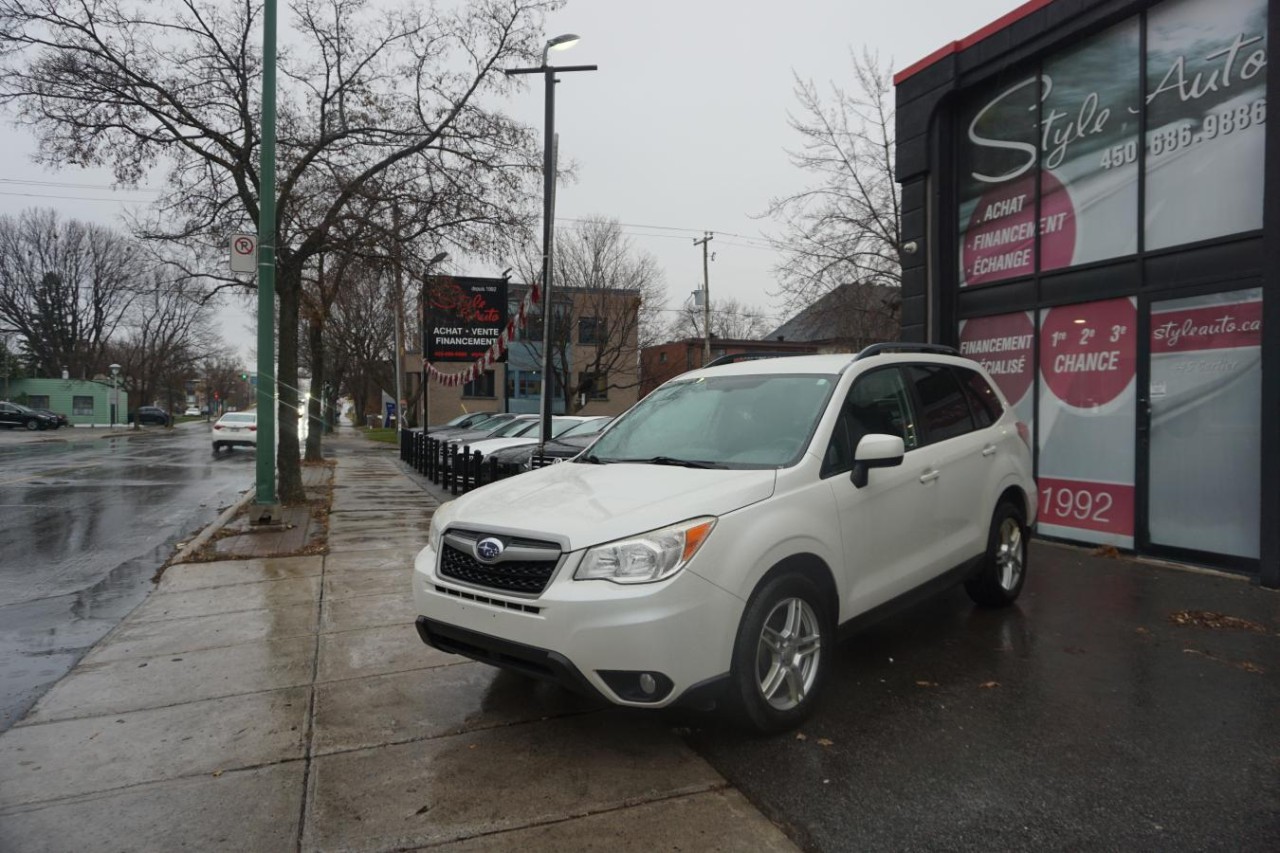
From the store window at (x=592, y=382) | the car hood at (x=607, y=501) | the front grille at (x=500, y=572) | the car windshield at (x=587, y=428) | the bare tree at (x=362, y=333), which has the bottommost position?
the front grille at (x=500, y=572)

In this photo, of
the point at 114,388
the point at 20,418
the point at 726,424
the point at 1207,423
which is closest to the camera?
the point at 726,424

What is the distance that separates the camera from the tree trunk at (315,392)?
18727 mm

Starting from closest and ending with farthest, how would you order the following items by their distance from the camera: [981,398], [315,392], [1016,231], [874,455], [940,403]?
1. [874,455]
2. [940,403]
3. [981,398]
4. [1016,231]
5. [315,392]

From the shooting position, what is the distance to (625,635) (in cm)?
311

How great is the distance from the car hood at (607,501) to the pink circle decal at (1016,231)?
6.32 meters

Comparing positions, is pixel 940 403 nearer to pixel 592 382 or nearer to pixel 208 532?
pixel 208 532

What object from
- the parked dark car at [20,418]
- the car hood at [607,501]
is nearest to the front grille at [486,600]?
the car hood at [607,501]

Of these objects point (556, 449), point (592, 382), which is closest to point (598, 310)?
point (592, 382)

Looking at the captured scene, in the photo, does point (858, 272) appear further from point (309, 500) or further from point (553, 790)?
point (553, 790)

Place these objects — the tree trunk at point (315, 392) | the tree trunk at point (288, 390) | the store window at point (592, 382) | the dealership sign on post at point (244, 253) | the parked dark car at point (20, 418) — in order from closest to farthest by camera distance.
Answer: the dealership sign on post at point (244, 253) < the tree trunk at point (288, 390) < the tree trunk at point (315, 392) < the store window at point (592, 382) < the parked dark car at point (20, 418)

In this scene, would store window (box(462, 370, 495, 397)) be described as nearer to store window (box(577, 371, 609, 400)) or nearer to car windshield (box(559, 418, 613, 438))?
store window (box(577, 371, 609, 400))

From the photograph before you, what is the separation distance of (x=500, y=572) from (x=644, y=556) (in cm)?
70

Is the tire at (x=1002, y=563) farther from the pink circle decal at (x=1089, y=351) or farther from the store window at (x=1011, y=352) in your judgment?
the store window at (x=1011, y=352)

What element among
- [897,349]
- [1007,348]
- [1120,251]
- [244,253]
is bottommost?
[897,349]
